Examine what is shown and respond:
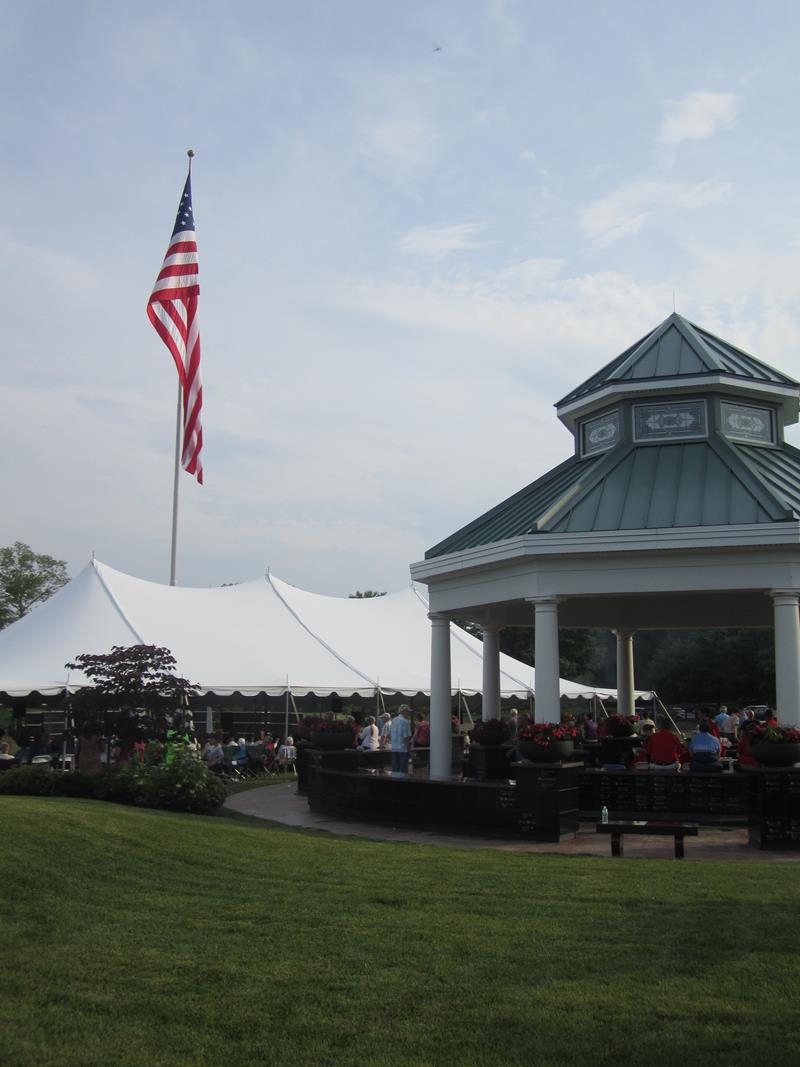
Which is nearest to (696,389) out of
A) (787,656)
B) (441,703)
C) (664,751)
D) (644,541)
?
(644,541)

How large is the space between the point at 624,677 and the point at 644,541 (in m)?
9.48

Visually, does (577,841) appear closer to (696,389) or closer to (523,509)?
(523,509)

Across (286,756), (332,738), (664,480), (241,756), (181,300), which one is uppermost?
(181,300)

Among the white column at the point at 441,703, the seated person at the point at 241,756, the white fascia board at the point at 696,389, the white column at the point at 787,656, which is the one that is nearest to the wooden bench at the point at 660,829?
the white column at the point at 787,656

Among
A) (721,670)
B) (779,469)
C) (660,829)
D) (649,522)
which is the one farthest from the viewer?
(721,670)

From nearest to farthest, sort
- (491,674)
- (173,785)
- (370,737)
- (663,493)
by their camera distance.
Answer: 1. (173,785)
2. (663,493)
3. (491,674)
4. (370,737)

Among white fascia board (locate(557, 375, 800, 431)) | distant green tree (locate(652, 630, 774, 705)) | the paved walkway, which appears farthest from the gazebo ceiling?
distant green tree (locate(652, 630, 774, 705))

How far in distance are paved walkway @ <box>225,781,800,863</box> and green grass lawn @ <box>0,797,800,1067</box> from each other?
4.13 feet

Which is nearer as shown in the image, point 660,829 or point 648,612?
point 660,829

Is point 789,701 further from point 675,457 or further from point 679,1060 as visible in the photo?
point 679,1060

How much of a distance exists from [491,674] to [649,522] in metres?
6.21

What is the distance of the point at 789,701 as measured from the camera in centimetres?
1377

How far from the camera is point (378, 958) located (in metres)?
6.88

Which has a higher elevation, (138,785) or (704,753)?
(704,753)
